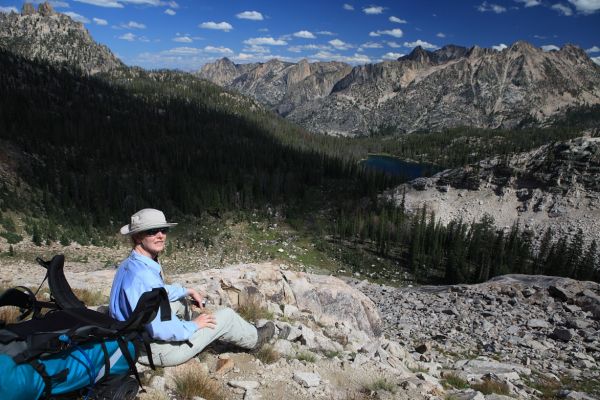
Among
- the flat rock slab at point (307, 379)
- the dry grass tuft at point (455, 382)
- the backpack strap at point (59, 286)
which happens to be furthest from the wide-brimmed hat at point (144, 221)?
the dry grass tuft at point (455, 382)

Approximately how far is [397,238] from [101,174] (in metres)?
76.7

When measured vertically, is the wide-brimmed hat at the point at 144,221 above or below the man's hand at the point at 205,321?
above

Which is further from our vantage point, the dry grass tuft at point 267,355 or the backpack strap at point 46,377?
the dry grass tuft at point 267,355

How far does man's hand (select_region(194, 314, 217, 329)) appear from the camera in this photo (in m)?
6.55

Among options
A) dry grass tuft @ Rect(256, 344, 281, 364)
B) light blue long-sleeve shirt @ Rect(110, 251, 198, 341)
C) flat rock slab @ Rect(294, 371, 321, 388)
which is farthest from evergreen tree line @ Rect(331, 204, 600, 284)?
light blue long-sleeve shirt @ Rect(110, 251, 198, 341)

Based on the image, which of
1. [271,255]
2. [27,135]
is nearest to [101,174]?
[27,135]

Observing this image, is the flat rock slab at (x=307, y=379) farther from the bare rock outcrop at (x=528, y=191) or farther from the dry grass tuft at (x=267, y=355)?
the bare rock outcrop at (x=528, y=191)

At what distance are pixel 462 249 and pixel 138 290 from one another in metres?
74.6

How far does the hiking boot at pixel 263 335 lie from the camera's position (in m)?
7.98

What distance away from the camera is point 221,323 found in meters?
7.07

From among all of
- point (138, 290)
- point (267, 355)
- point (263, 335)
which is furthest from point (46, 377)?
point (263, 335)

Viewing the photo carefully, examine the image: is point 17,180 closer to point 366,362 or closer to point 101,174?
point 101,174

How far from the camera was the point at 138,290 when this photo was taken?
563 cm

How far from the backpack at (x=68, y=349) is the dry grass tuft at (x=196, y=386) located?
0.99 meters
